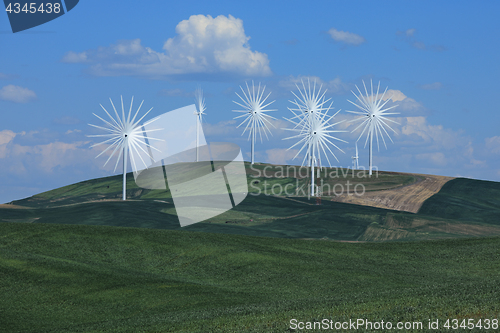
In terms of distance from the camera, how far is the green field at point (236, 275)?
24.9m

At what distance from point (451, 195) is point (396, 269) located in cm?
6592

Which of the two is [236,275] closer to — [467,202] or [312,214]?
[312,214]

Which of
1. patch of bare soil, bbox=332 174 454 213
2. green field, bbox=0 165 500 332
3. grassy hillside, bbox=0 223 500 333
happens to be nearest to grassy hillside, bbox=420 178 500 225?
patch of bare soil, bbox=332 174 454 213

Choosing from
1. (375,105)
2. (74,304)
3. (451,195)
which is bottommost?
(74,304)

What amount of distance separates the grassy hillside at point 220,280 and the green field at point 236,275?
100 millimetres

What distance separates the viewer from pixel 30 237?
53.2m

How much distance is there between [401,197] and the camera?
338 ft

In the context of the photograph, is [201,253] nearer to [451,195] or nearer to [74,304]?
[74,304]

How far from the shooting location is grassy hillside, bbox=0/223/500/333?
80.2 feet

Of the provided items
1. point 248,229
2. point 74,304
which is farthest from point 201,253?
point 248,229

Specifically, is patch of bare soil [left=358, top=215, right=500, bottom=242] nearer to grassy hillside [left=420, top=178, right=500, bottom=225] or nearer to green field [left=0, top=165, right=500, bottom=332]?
green field [left=0, top=165, right=500, bottom=332]
